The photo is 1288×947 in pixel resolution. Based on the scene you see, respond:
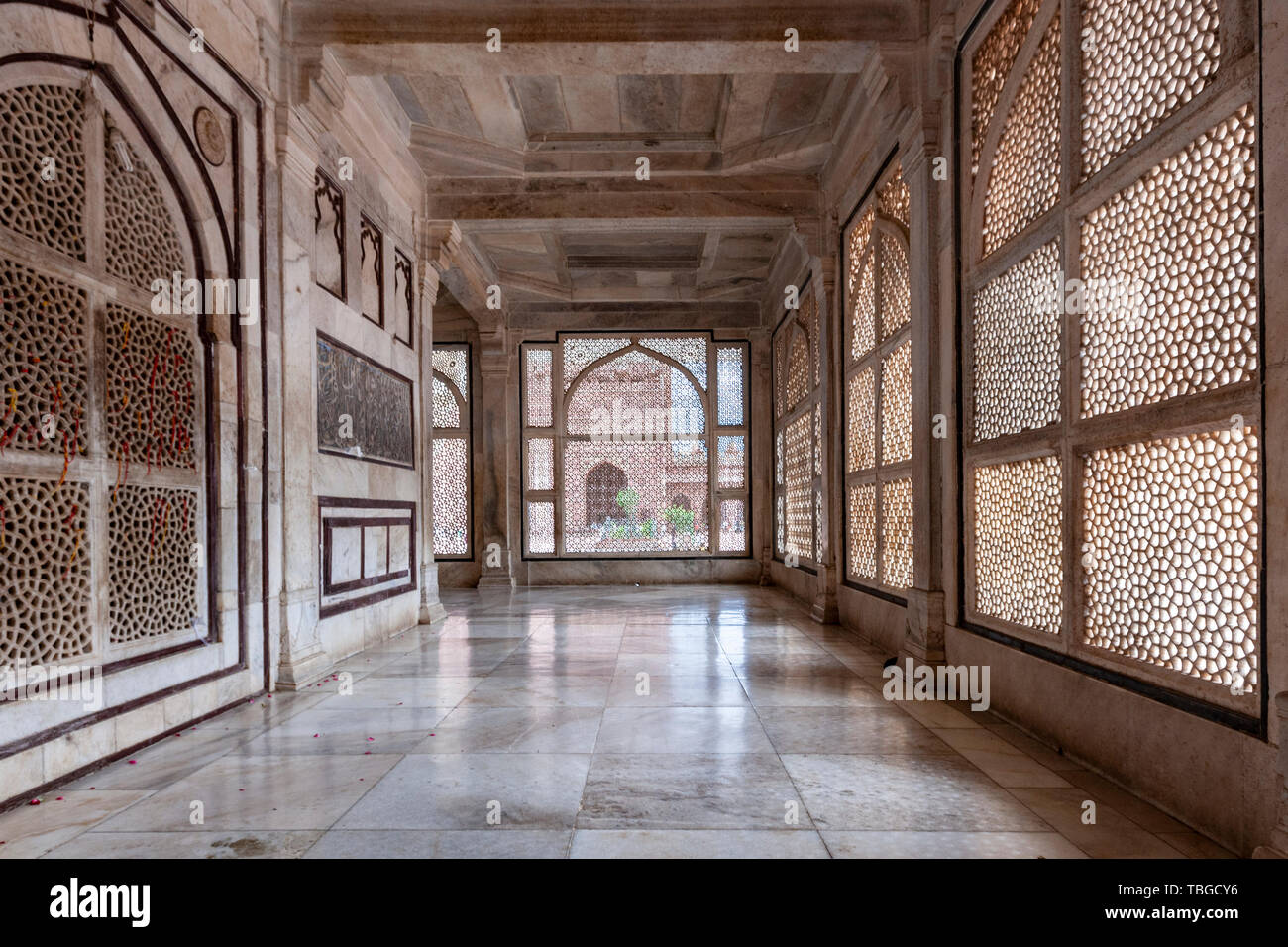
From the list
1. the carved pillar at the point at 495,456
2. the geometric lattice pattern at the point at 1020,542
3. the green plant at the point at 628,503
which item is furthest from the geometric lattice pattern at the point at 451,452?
the geometric lattice pattern at the point at 1020,542

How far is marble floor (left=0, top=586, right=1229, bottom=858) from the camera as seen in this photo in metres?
2.33

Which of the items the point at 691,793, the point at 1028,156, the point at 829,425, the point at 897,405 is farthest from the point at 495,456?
the point at 691,793

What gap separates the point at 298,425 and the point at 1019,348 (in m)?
3.87

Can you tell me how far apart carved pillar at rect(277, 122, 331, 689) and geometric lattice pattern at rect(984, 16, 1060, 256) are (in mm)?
3783

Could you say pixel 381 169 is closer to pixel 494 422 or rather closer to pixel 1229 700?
pixel 494 422

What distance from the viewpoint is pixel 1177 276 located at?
250 centimetres

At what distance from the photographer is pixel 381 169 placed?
240 inches

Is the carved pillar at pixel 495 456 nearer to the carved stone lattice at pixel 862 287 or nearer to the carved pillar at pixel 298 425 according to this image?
the carved stone lattice at pixel 862 287

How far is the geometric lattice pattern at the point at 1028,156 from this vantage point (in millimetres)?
3262

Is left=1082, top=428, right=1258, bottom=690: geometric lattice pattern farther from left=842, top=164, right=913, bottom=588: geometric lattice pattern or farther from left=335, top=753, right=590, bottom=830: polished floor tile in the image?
left=842, top=164, right=913, bottom=588: geometric lattice pattern

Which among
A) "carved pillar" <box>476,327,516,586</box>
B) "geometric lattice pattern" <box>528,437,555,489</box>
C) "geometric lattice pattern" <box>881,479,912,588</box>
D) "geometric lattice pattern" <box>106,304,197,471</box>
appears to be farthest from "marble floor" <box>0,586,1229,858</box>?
"geometric lattice pattern" <box>528,437,555,489</box>

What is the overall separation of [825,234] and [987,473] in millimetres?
3757

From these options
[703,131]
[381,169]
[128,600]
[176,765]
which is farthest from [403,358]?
[176,765]

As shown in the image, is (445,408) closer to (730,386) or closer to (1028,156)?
(730,386)
